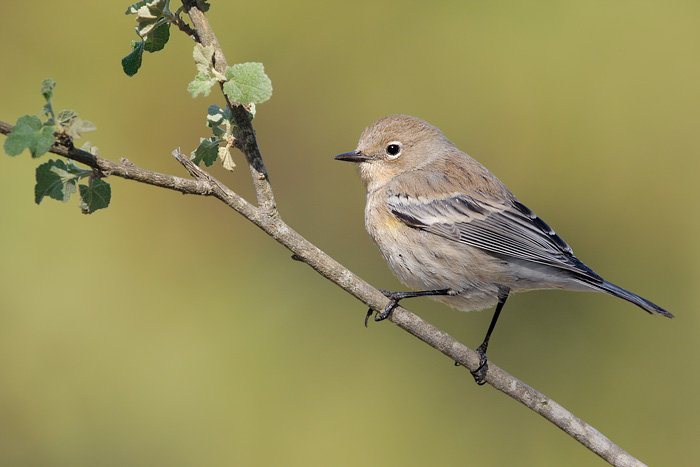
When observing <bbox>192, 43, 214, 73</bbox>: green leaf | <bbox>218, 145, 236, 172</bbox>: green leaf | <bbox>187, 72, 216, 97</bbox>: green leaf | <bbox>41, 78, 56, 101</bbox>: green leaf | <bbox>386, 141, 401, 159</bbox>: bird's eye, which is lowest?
<bbox>41, 78, 56, 101</bbox>: green leaf

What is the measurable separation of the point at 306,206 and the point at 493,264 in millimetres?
1536

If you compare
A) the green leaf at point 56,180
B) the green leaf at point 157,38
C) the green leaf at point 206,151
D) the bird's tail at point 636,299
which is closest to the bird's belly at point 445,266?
the bird's tail at point 636,299

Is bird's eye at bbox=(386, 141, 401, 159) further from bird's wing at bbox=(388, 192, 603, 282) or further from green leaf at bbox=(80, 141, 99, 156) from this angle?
green leaf at bbox=(80, 141, 99, 156)

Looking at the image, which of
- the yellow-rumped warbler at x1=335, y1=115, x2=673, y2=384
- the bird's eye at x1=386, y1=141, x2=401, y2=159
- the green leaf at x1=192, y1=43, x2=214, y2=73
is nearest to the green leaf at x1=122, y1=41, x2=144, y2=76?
the green leaf at x1=192, y1=43, x2=214, y2=73

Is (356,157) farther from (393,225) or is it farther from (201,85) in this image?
(201,85)

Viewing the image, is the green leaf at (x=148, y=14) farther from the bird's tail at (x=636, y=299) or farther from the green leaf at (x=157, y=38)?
the bird's tail at (x=636, y=299)

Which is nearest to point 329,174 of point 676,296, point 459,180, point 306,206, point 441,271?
point 306,206

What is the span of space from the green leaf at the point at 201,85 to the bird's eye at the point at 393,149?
2.02 m

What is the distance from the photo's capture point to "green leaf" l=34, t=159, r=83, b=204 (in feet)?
4.58

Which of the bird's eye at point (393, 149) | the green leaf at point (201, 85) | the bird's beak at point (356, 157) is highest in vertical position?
the bird's eye at point (393, 149)

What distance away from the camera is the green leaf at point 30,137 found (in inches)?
49.5

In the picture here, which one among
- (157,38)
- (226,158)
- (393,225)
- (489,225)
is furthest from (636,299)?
(157,38)

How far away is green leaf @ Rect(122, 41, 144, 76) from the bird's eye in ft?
6.48

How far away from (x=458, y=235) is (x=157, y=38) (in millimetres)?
1791
